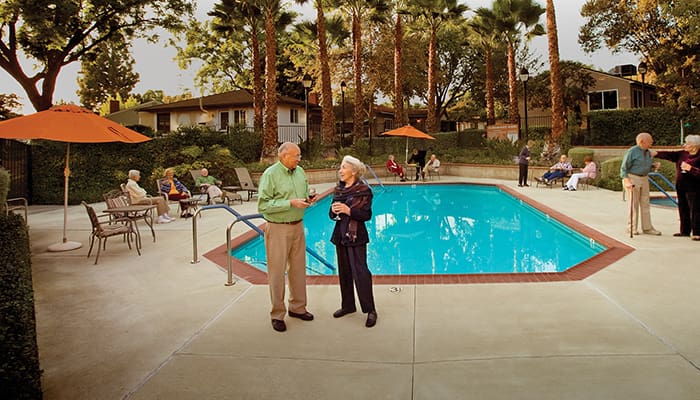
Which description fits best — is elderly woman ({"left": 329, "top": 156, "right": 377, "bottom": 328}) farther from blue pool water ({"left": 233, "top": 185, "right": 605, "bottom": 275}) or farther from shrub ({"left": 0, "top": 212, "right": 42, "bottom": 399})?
blue pool water ({"left": 233, "top": 185, "right": 605, "bottom": 275})

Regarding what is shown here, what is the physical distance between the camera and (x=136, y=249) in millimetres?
7836

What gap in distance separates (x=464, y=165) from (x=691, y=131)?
12.3 m

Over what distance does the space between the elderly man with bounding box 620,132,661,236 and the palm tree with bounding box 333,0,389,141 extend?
17871 millimetres

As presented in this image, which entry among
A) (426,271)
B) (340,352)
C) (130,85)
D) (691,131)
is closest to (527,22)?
(691,131)

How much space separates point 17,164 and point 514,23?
24.3m

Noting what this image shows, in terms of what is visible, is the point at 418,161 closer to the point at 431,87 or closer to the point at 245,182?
the point at 431,87

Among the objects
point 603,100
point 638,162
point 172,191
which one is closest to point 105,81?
point 603,100

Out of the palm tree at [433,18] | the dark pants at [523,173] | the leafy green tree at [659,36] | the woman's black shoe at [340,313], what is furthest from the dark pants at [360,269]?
the palm tree at [433,18]

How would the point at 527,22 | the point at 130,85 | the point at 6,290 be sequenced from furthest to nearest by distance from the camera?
the point at 130,85, the point at 527,22, the point at 6,290

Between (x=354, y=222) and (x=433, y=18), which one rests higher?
(x=433, y=18)

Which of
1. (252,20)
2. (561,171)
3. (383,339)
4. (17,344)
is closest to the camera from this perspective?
(17,344)

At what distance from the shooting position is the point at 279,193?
13.4 feet

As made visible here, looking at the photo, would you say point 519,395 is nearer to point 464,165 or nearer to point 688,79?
point 464,165

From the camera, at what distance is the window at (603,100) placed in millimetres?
30156
